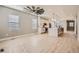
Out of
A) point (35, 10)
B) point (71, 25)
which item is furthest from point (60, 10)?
point (35, 10)

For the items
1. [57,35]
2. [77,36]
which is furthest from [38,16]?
[77,36]

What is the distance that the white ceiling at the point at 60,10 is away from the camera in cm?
276

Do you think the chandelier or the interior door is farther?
the interior door

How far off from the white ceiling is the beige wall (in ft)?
0.46

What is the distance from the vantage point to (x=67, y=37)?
290 centimetres

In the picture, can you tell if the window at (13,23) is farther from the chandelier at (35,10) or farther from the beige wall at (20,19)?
the chandelier at (35,10)

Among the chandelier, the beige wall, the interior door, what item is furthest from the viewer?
the interior door

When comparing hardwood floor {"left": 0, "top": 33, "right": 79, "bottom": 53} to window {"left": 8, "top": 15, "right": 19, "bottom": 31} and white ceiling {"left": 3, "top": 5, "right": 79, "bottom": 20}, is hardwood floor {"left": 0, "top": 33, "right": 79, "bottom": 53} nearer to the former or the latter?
window {"left": 8, "top": 15, "right": 19, "bottom": 31}

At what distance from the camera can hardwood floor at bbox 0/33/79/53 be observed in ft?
8.91

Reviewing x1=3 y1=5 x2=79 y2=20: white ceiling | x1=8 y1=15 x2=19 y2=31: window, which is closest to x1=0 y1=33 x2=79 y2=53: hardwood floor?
x1=8 y1=15 x2=19 y2=31: window

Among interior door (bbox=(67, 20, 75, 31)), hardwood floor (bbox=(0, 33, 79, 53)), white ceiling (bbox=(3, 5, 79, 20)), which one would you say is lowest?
hardwood floor (bbox=(0, 33, 79, 53))

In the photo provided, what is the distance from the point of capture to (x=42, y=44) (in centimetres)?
283

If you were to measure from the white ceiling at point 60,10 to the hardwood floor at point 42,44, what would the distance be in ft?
1.48

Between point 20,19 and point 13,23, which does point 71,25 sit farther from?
point 13,23
